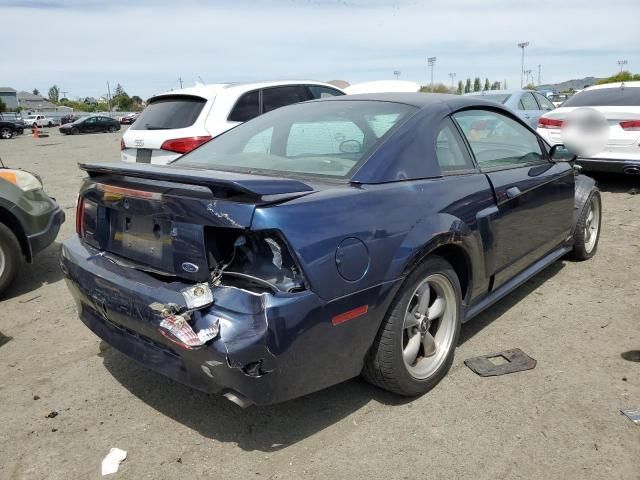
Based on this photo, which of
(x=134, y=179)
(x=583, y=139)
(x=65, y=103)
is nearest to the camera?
(x=134, y=179)

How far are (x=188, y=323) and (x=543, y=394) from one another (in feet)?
6.14

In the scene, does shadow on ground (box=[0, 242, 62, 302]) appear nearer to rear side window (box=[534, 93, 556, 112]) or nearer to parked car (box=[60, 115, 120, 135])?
rear side window (box=[534, 93, 556, 112])

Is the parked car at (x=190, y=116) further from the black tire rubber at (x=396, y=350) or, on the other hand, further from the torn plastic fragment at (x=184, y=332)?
the torn plastic fragment at (x=184, y=332)

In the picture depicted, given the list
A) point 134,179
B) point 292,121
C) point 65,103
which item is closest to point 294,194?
point 134,179

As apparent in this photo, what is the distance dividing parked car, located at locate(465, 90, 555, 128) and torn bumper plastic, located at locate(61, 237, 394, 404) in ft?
27.2

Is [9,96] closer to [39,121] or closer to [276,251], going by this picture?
[39,121]

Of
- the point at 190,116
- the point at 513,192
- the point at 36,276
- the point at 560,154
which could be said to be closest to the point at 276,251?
the point at 513,192

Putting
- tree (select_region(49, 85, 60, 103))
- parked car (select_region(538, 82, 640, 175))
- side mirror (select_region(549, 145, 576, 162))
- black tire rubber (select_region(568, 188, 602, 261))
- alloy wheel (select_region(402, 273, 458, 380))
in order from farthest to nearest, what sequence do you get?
tree (select_region(49, 85, 60, 103)) < parked car (select_region(538, 82, 640, 175)) < black tire rubber (select_region(568, 188, 602, 261)) < side mirror (select_region(549, 145, 576, 162)) < alloy wheel (select_region(402, 273, 458, 380))

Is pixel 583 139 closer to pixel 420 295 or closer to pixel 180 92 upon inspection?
pixel 180 92

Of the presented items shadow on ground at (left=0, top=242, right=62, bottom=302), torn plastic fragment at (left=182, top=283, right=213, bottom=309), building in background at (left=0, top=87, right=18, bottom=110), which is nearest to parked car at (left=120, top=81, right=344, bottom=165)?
shadow on ground at (left=0, top=242, right=62, bottom=302)

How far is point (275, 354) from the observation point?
2100mm

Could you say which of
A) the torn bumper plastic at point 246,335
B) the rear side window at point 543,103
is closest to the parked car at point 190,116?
the torn bumper plastic at point 246,335

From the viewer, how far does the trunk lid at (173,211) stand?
2172 mm

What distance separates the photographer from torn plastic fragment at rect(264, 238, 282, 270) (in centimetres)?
216
